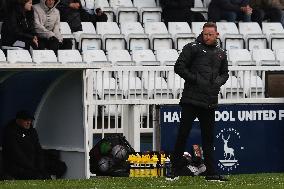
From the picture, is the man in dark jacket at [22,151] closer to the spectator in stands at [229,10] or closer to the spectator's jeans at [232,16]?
the spectator in stands at [229,10]

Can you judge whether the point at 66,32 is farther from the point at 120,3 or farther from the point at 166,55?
the point at 120,3

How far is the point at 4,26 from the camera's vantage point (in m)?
21.0

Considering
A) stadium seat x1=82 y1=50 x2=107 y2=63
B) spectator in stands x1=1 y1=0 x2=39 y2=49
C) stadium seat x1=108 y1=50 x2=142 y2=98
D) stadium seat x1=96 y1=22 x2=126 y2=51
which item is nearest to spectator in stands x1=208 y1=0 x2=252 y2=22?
stadium seat x1=96 y1=22 x2=126 y2=51

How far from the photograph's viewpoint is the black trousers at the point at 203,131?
52.9 feet

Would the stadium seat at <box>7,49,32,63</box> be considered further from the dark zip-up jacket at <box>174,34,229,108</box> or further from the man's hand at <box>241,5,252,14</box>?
the man's hand at <box>241,5,252,14</box>

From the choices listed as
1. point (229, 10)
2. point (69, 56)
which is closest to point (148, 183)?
point (69, 56)

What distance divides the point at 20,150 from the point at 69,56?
12.8ft

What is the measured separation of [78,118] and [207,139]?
2.76 meters

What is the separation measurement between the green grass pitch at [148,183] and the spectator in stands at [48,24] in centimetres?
479

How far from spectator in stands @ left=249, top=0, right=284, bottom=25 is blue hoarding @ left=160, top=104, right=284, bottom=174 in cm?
693

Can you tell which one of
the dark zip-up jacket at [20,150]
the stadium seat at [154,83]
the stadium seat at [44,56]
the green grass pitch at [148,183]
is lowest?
the green grass pitch at [148,183]

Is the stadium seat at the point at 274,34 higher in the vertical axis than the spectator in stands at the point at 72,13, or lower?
lower

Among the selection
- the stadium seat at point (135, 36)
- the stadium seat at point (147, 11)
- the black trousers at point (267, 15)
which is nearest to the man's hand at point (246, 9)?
the black trousers at point (267, 15)

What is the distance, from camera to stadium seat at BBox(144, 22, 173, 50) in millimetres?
24062
